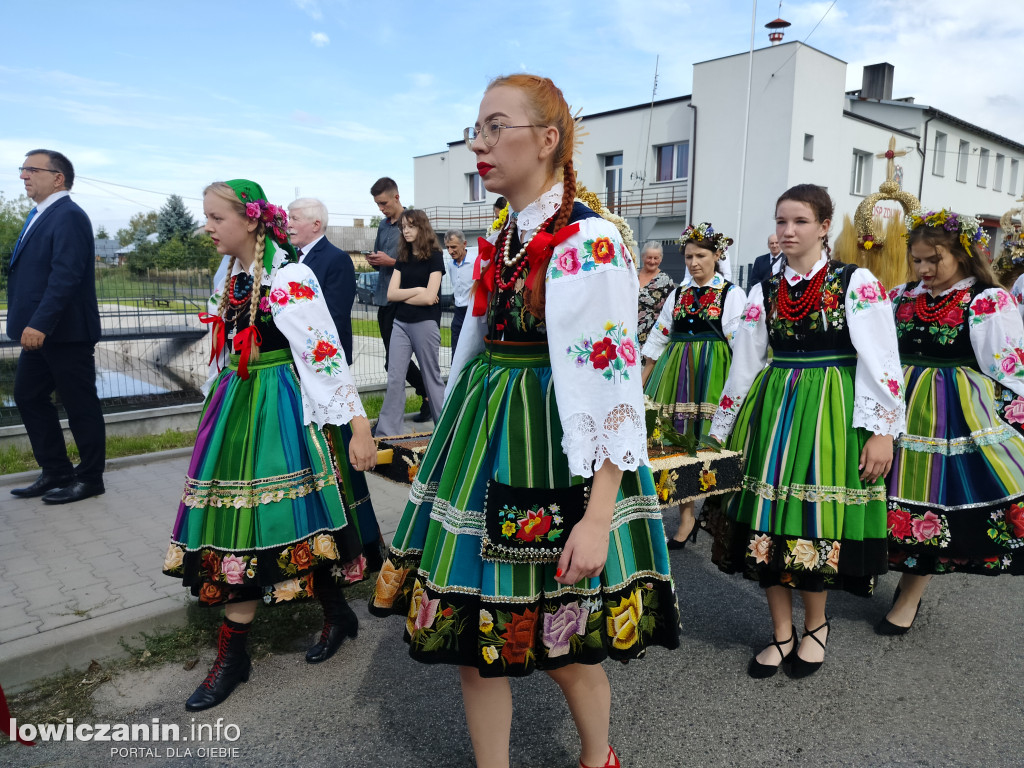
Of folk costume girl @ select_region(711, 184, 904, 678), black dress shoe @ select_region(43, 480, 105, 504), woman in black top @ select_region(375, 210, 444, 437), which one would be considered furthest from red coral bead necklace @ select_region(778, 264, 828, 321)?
black dress shoe @ select_region(43, 480, 105, 504)

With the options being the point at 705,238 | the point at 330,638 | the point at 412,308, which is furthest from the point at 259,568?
the point at 412,308

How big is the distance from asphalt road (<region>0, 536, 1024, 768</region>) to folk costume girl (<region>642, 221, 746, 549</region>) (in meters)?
1.58

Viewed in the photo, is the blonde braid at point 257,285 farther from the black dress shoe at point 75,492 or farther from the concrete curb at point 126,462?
the concrete curb at point 126,462

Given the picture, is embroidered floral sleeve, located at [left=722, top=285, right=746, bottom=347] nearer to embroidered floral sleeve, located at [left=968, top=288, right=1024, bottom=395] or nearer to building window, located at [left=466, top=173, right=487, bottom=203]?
embroidered floral sleeve, located at [left=968, top=288, right=1024, bottom=395]

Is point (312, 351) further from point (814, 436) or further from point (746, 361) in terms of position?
point (814, 436)

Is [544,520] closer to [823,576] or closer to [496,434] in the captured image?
[496,434]

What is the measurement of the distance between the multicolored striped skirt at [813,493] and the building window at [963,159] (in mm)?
30628

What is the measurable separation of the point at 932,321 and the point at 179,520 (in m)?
3.65

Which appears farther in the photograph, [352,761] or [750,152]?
[750,152]

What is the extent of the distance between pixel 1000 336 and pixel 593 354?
2.79 metres

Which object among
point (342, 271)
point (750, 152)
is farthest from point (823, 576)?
point (750, 152)

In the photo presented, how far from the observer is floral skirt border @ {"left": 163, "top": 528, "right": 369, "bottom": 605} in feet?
9.16

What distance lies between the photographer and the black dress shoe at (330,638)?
321cm

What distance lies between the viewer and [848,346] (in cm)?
311
